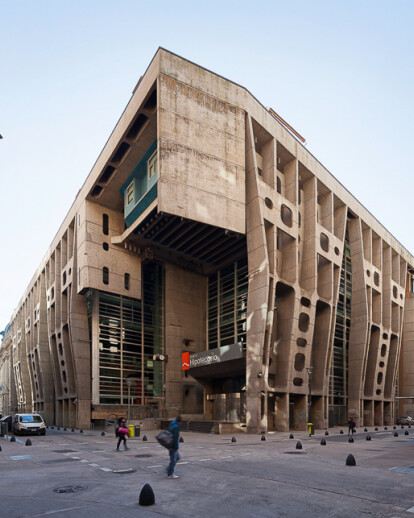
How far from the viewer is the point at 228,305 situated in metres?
50.2

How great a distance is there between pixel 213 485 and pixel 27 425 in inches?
971

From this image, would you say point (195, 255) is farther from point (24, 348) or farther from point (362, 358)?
point (24, 348)

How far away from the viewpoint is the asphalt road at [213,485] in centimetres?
907

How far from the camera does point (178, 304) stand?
5338 cm

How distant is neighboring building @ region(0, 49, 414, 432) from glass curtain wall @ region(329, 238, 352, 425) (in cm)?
24

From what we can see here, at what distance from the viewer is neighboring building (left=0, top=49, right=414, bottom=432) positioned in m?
36.9

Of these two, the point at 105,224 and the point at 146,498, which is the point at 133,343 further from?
the point at 146,498

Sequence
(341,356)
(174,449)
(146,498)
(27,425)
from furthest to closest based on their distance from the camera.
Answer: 1. (341,356)
2. (27,425)
3. (174,449)
4. (146,498)

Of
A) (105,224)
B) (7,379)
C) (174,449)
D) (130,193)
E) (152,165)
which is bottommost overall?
(7,379)

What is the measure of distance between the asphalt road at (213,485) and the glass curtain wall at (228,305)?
90.6ft

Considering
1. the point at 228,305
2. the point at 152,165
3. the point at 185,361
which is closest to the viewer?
the point at 152,165

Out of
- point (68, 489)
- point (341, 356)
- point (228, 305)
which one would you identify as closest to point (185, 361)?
point (228, 305)

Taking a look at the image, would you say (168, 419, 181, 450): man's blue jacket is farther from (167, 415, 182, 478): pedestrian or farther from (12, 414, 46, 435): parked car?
(12, 414, 46, 435): parked car

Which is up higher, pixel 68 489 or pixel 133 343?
pixel 68 489
